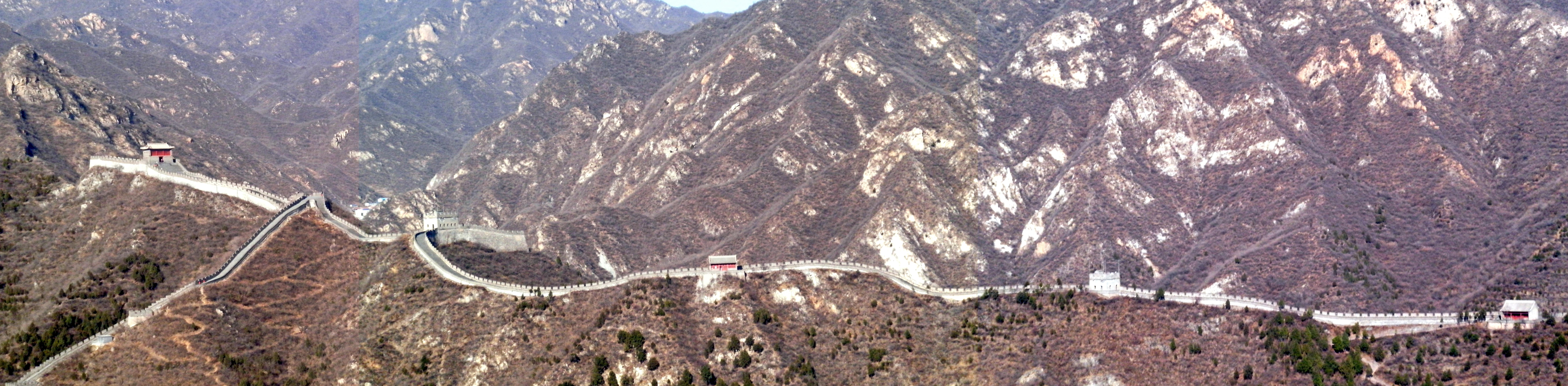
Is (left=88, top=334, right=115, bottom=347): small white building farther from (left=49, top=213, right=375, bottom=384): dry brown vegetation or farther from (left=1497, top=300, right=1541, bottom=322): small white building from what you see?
(left=1497, top=300, right=1541, bottom=322): small white building

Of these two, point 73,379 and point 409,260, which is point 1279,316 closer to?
point 409,260

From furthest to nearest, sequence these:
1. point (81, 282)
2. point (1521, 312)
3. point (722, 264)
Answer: point (722, 264) < point (81, 282) < point (1521, 312)

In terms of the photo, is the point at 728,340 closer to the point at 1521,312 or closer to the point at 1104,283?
the point at 1104,283

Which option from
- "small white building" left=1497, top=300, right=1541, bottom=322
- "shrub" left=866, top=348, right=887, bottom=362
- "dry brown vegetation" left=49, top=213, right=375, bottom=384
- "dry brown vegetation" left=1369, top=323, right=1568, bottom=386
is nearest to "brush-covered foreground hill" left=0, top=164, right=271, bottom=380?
"dry brown vegetation" left=49, top=213, right=375, bottom=384

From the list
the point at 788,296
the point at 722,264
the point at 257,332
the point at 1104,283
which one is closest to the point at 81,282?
the point at 257,332

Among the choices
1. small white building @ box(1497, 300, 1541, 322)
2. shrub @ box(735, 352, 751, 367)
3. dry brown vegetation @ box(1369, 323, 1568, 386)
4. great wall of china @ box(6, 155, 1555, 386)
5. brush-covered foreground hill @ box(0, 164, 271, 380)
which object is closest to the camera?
dry brown vegetation @ box(1369, 323, 1568, 386)

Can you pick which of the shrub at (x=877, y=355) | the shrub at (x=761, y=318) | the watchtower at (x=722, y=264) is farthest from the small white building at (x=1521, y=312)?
the watchtower at (x=722, y=264)

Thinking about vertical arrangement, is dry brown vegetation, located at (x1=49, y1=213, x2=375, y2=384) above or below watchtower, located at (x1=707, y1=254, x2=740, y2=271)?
below
